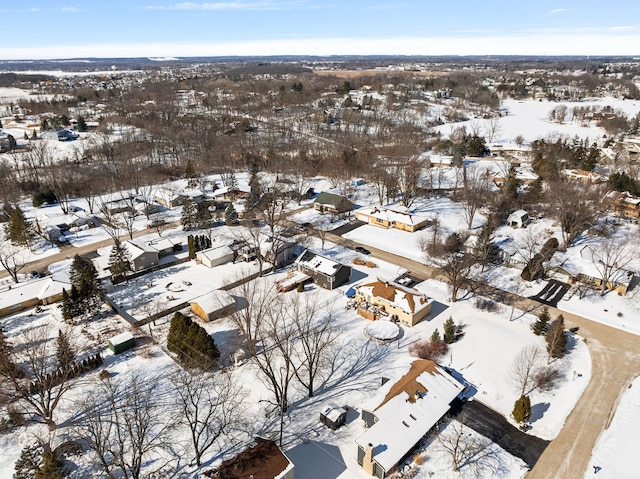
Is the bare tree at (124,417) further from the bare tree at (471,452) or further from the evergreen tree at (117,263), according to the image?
the bare tree at (471,452)

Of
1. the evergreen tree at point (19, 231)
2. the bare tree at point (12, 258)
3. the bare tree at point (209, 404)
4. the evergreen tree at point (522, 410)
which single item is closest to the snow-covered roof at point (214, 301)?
the bare tree at point (209, 404)

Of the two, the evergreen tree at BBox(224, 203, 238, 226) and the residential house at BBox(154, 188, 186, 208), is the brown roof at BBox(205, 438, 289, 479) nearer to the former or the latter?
the evergreen tree at BBox(224, 203, 238, 226)

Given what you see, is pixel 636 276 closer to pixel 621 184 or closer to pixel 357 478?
pixel 621 184

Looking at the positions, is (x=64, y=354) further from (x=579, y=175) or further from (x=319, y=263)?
(x=579, y=175)

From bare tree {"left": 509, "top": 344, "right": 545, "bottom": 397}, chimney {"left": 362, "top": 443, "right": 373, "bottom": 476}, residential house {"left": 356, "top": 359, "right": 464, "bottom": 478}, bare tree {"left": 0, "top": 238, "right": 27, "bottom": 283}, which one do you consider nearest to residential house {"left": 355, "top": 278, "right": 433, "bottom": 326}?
residential house {"left": 356, "top": 359, "right": 464, "bottom": 478}

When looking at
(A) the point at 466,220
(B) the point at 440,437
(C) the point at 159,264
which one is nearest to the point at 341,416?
(B) the point at 440,437
